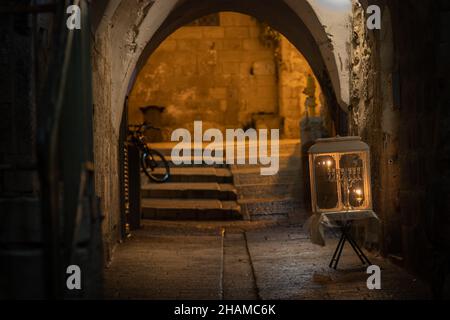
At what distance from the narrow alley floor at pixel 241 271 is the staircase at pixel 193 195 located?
1906mm

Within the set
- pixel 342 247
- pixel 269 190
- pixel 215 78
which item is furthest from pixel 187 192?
pixel 215 78

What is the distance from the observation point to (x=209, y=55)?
20.0m

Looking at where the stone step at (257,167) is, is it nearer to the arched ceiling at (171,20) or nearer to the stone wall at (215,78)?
the arched ceiling at (171,20)

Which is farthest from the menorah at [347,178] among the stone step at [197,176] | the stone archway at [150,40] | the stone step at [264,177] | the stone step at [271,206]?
the stone step at [197,176]

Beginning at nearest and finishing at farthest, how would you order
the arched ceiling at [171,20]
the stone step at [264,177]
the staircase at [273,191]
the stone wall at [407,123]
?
the stone wall at [407,123], the arched ceiling at [171,20], the staircase at [273,191], the stone step at [264,177]

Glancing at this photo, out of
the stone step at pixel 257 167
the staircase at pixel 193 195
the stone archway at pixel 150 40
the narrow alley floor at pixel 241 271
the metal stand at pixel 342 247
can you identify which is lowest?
the narrow alley floor at pixel 241 271

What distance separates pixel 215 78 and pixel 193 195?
831 cm

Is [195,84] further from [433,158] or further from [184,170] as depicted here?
[433,158]

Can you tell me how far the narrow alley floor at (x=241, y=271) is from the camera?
5.12m

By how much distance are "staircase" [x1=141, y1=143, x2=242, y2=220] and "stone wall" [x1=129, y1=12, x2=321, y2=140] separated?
18.6ft

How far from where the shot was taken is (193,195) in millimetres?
12273

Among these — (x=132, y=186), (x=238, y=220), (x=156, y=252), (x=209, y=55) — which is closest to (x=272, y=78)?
(x=209, y=55)

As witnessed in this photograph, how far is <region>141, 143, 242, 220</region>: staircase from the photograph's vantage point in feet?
37.1
